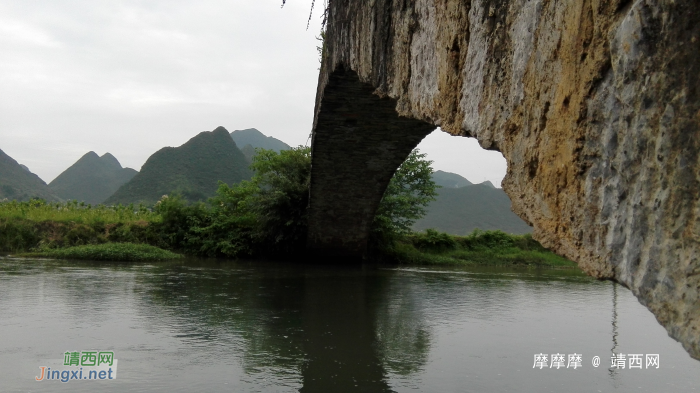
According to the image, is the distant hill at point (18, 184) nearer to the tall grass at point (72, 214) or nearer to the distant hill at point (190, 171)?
the distant hill at point (190, 171)

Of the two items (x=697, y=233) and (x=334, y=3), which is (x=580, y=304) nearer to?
(x=334, y=3)

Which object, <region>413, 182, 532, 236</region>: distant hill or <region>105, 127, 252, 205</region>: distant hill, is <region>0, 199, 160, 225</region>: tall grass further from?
<region>413, 182, 532, 236</region>: distant hill

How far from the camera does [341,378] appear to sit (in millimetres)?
2893

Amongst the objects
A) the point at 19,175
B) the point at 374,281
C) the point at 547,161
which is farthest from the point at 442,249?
the point at 19,175

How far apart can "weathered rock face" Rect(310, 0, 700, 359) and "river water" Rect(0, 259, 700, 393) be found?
5.19 ft

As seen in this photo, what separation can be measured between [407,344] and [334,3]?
291cm

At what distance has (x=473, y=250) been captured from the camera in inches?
517

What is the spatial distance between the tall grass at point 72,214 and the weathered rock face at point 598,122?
10722 millimetres

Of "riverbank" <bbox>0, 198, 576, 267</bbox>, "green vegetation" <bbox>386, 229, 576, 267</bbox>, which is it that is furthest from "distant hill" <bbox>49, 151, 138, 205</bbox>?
"green vegetation" <bbox>386, 229, 576, 267</bbox>

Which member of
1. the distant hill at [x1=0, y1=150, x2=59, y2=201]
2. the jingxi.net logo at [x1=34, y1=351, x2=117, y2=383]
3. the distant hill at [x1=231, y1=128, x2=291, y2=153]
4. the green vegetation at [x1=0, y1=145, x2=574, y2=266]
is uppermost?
the distant hill at [x1=231, y1=128, x2=291, y2=153]

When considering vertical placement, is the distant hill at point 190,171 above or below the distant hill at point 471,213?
above

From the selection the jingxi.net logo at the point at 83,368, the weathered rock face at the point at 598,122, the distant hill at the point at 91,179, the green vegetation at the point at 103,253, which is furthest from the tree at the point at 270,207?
the distant hill at the point at 91,179

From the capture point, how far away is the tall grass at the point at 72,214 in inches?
428

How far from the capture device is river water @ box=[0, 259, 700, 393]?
282 centimetres
